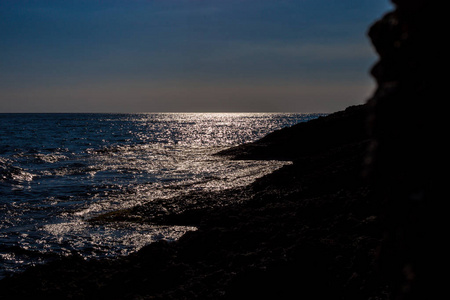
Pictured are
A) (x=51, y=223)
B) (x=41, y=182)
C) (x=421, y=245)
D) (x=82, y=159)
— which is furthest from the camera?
(x=82, y=159)

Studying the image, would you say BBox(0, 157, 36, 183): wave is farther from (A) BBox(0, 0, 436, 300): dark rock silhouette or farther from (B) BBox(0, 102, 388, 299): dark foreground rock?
(B) BBox(0, 102, 388, 299): dark foreground rock

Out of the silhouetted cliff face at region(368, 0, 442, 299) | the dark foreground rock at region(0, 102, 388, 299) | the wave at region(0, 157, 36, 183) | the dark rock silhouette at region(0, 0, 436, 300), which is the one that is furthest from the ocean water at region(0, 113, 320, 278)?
the silhouetted cliff face at region(368, 0, 442, 299)

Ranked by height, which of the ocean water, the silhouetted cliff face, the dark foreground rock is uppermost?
the silhouetted cliff face

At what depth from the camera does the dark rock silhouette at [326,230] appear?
258 cm

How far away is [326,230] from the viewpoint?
986 centimetres

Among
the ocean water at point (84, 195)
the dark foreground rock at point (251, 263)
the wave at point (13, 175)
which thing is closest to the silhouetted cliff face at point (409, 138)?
the dark foreground rock at point (251, 263)

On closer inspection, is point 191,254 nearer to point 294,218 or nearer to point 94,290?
point 94,290

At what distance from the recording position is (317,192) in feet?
49.0

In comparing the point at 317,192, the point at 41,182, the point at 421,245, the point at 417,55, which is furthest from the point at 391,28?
the point at 41,182

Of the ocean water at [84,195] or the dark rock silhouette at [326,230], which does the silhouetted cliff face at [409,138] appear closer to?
the dark rock silhouette at [326,230]

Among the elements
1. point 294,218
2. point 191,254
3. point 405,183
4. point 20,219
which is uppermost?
point 405,183

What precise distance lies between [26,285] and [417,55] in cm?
981

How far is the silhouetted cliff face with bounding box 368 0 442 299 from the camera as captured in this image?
8.15ft

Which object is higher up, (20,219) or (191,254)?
(191,254)
